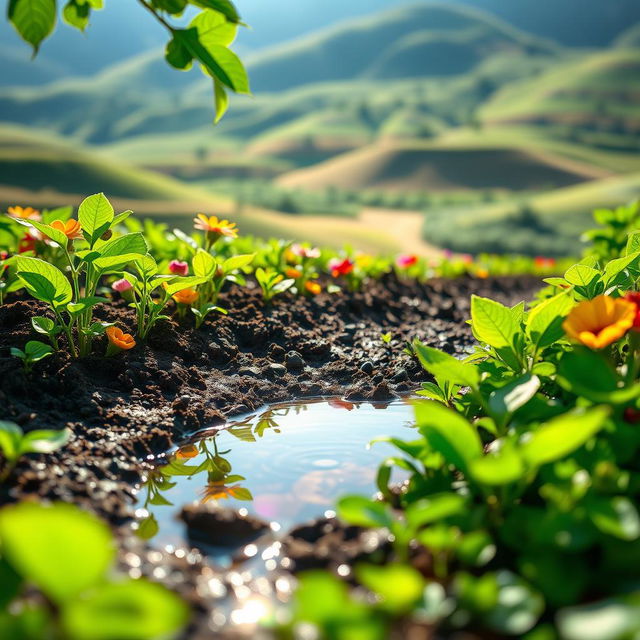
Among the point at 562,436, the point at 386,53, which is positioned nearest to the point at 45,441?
the point at 562,436

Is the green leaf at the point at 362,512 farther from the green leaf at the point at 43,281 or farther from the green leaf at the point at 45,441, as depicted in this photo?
the green leaf at the point at 43,281

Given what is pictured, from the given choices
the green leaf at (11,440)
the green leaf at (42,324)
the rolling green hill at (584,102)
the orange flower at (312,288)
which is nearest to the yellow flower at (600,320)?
the green leaf at (11,440)

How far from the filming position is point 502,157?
201 ft

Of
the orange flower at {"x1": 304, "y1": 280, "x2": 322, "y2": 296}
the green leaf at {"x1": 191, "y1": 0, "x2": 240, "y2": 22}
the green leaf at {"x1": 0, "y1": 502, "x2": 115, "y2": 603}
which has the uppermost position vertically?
the orange flower at {"x1": 304, "y1": 280, "x2": 322, "y2": 296}

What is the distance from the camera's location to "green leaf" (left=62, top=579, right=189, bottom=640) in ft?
3.20

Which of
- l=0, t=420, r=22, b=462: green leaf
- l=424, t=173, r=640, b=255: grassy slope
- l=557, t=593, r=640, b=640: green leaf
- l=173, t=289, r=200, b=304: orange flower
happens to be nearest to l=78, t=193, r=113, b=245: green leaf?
l=173, t=289, r=200, b=304: orange flower

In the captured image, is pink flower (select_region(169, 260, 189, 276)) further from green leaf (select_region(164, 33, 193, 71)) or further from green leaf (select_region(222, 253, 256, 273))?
green leaf (select_region(164, 33, 193, 71))

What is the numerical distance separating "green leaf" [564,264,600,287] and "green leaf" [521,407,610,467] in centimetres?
119

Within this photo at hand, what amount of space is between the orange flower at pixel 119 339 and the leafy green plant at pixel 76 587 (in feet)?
6.07

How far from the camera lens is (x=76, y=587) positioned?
1.03 meters

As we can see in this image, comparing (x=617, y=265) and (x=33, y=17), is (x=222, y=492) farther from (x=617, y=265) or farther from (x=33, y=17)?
(x=617, y=265)

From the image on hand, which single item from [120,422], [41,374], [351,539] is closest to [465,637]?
[351,539]

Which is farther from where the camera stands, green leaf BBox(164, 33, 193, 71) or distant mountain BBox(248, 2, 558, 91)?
distant mountain BBox(248, 2, 558, 91)

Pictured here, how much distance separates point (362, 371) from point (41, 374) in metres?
1.61
